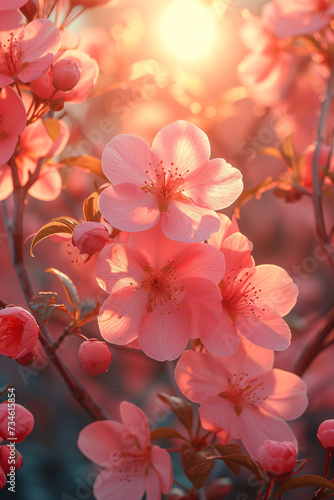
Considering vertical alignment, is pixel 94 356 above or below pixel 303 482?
above

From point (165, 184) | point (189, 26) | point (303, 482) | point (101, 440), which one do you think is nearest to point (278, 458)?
point (303, 482)

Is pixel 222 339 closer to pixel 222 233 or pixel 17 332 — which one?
pixel 222 233

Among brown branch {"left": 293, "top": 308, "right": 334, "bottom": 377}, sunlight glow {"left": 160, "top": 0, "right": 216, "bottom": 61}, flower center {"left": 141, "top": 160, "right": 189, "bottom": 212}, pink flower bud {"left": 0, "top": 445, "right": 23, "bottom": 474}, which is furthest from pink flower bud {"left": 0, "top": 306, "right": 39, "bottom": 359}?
sunlight glow {"left": 160, "top": 0, "right": 216, "bottom": 61}

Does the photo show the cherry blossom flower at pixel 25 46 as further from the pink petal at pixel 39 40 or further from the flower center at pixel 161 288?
the flower center at pixel 161 288

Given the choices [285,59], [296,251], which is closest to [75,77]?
[285,59]

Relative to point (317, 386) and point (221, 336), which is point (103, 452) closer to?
point (221, 336)

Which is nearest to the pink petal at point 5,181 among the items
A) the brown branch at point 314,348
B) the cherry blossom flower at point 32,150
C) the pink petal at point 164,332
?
the cherry blossom flower at point 32,150
